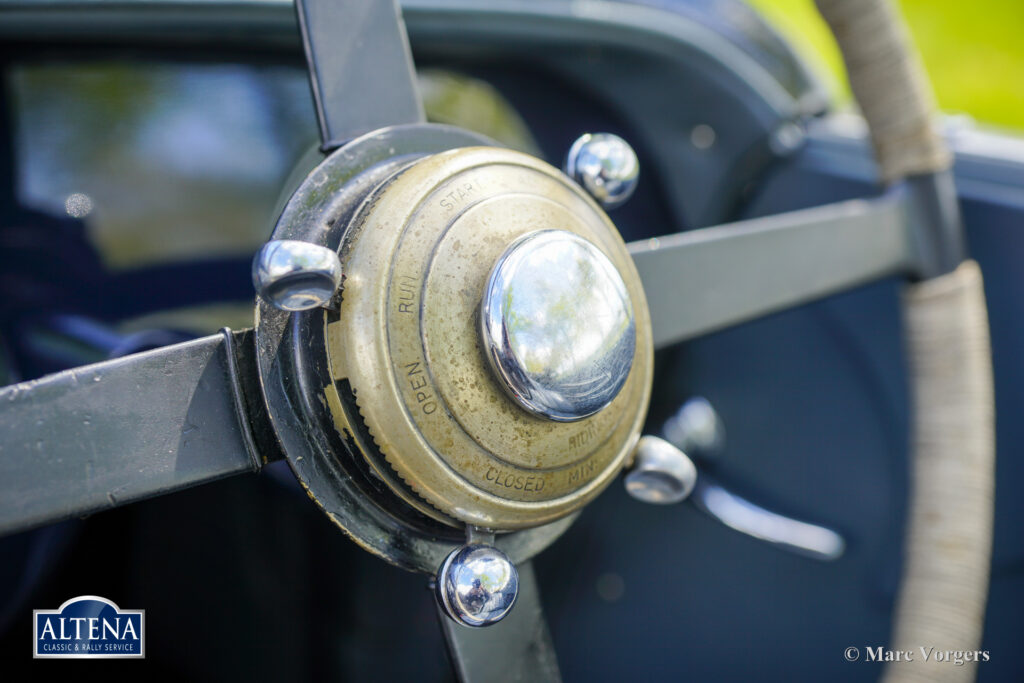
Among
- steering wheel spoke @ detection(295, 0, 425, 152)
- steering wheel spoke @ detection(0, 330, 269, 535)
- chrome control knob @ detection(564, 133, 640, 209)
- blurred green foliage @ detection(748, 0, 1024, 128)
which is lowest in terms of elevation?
steering wheel spoke @ detection(0, 330, 269, 535)

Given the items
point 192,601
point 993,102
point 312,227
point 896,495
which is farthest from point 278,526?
point 993,102

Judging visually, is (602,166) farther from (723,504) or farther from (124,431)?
(723,504)

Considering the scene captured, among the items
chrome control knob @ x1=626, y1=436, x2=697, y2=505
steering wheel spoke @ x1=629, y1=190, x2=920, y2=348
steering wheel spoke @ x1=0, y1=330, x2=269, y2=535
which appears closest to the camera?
steering wheel spoke @ x1=0, y1=330, x2=269, y2=535

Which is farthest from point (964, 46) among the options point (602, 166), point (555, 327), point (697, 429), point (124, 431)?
point (124, 431)

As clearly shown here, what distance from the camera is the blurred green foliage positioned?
109 inches

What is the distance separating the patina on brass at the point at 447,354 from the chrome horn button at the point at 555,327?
0.01 metres

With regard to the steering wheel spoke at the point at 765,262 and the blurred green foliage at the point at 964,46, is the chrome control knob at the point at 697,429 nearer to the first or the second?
the steering wheel spoke at the point at 765,262

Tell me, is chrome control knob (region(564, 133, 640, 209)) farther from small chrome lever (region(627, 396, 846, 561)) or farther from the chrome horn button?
small chrome lever (region(627, 396, 846, 561))

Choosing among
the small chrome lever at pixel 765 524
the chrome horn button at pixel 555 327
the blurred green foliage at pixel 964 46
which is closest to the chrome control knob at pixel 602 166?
the chrome horn button at pixel 555 327

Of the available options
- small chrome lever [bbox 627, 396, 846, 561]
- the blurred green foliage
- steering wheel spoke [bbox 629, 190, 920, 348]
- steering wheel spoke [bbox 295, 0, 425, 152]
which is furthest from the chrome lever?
the blurred green foliage

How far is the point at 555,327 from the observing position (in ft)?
1.64

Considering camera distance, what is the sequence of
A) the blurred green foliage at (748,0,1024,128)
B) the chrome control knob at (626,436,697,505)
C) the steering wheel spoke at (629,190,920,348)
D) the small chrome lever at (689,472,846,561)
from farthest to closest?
the blurred green foliage at (748,0,1024,128) → the small chrome lever at (689,472,846,561) → the steering wheel spoke at (629,190,920,348) → the chrome control knob at (626,436,697,505)

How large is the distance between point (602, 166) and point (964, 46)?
331 cm

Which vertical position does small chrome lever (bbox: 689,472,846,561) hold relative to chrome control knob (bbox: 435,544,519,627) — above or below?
above
